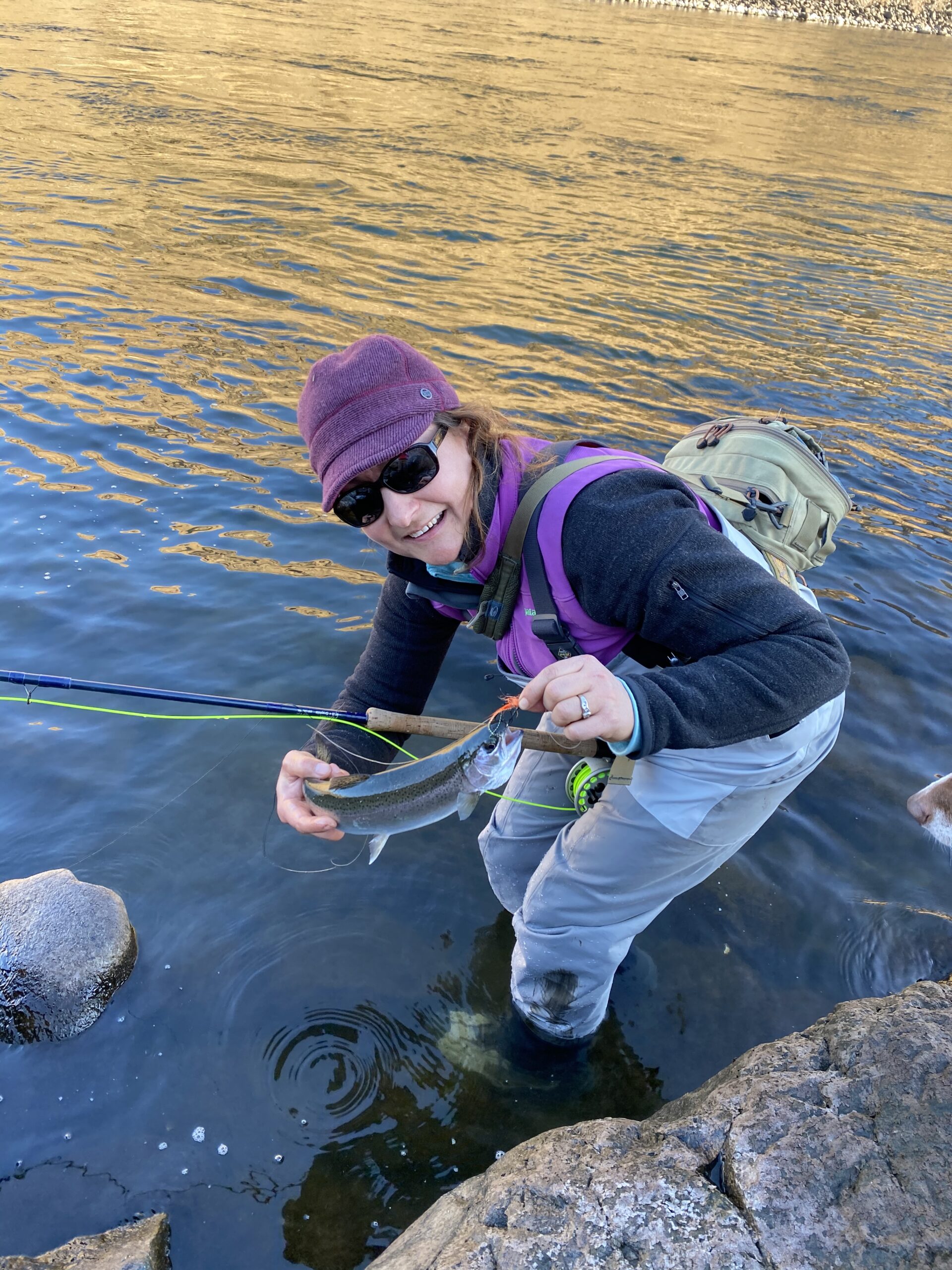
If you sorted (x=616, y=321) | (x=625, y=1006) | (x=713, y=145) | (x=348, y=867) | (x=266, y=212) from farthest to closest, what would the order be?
(x=713, y=145) → (x=266, y=212) → (x=616, y=321) → (x=348, y=867) → (x=625, y=1006)

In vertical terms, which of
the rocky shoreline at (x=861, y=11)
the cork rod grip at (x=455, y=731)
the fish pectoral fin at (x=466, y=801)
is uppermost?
the rocky shoreline at (x=861, y=11)

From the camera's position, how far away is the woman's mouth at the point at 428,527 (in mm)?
3225

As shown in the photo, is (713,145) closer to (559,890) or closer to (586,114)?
(586,114)

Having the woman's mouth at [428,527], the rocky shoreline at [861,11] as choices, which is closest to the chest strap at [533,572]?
the woman's mouth at [428,527]

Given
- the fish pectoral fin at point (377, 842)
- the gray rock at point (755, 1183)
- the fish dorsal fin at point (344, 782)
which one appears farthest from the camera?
the fish pectoral fin at point (377, 842)

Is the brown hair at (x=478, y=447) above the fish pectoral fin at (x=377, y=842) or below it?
above

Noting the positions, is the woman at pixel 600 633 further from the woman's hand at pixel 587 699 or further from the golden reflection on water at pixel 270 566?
the golden reflection on water at pixel 270 566

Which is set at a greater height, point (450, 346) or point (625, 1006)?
point (450, 346)

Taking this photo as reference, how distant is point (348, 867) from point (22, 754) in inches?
94.3

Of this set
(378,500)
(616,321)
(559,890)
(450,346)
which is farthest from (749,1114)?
(616,321)

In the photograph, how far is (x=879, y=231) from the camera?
19625 mm

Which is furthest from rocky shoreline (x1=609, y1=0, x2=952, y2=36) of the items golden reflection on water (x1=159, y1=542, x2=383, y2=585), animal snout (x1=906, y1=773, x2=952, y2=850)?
animal snout (x1=906, y1=773, x2=952, y2=850)

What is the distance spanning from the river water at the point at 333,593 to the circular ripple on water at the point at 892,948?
0.07 ft

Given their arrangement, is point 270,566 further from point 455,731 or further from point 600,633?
point 600,633
